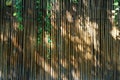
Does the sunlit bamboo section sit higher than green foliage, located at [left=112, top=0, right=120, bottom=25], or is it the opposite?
green foliage, located at [left=112, top=0, right=120, bottom=25]

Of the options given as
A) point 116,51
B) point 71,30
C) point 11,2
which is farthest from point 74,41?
point 11,2

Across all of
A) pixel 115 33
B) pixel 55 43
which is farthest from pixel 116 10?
pixel 55 43

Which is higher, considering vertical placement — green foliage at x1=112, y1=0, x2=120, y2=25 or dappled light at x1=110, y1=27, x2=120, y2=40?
green foliage at x1=112, y1=0, x2=120, y2=25

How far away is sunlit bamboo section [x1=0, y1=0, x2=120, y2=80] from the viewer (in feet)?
22.6

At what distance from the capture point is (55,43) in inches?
272

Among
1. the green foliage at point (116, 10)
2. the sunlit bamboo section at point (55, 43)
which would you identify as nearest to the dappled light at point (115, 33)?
the sunlit bamboo section at point (55, 43)

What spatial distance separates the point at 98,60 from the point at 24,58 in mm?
1522

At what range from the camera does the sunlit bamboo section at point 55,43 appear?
6.89 m

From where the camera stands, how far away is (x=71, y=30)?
691 cm

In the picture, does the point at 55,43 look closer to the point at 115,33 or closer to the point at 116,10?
the point at 115,33

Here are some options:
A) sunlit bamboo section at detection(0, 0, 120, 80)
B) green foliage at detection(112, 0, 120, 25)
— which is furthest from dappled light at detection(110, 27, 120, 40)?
green foliage at detection(112, 0, 120, 25)

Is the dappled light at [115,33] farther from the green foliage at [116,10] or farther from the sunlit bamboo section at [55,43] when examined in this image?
the green foliage at [116,10]

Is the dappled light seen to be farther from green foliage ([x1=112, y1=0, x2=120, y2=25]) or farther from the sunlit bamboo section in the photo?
green foliage ([x1=112, y1=0, x2=120, y2=25])

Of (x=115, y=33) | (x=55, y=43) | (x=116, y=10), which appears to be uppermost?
(x=116, y=10)
